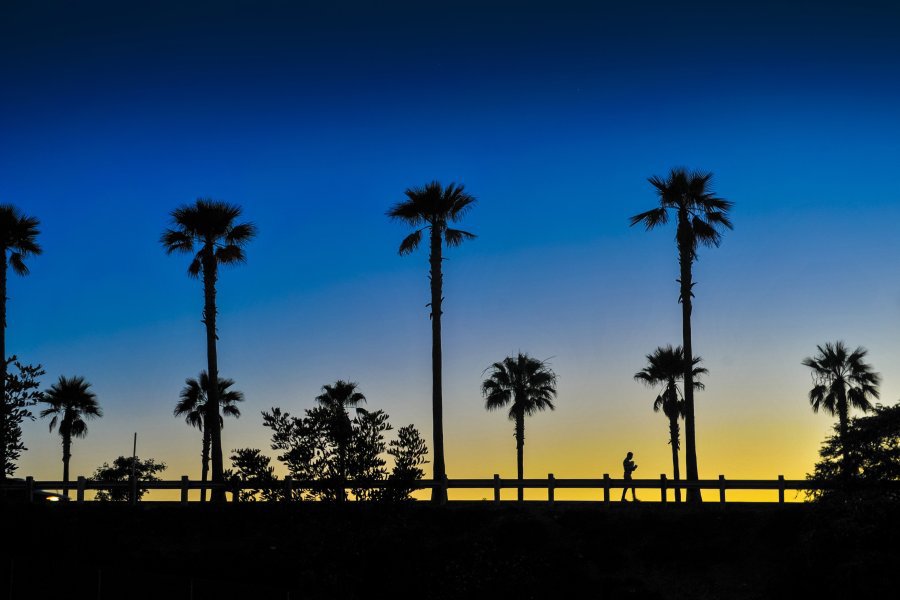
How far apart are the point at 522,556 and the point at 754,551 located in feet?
24.8

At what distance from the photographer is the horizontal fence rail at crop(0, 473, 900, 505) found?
112 feet

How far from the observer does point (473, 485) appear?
139 feet

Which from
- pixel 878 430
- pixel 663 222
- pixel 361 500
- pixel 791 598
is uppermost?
pixel 663 222

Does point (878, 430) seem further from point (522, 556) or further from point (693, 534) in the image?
point (522, 556)

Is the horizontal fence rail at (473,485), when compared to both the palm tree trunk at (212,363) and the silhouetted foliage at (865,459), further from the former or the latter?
the palm tree trunk at (212,363)

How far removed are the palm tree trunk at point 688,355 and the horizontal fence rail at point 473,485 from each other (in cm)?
247

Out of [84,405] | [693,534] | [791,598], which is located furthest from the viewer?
[84,405]

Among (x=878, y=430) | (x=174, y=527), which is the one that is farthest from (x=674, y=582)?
(x=174, y=527)

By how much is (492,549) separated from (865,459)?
12.3m

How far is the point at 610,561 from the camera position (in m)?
35.9

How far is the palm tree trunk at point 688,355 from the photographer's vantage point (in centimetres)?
4402

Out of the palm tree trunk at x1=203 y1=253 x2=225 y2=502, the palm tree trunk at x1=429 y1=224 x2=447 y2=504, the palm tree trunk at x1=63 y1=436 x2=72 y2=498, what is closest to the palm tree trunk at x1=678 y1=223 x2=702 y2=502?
the palm tree trunk at x1=429 y1=224 x2=447 y2=504

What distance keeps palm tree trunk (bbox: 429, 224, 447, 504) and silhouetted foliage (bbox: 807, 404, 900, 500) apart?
17.0 metres

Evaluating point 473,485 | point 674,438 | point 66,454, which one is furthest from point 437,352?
point 66,454
